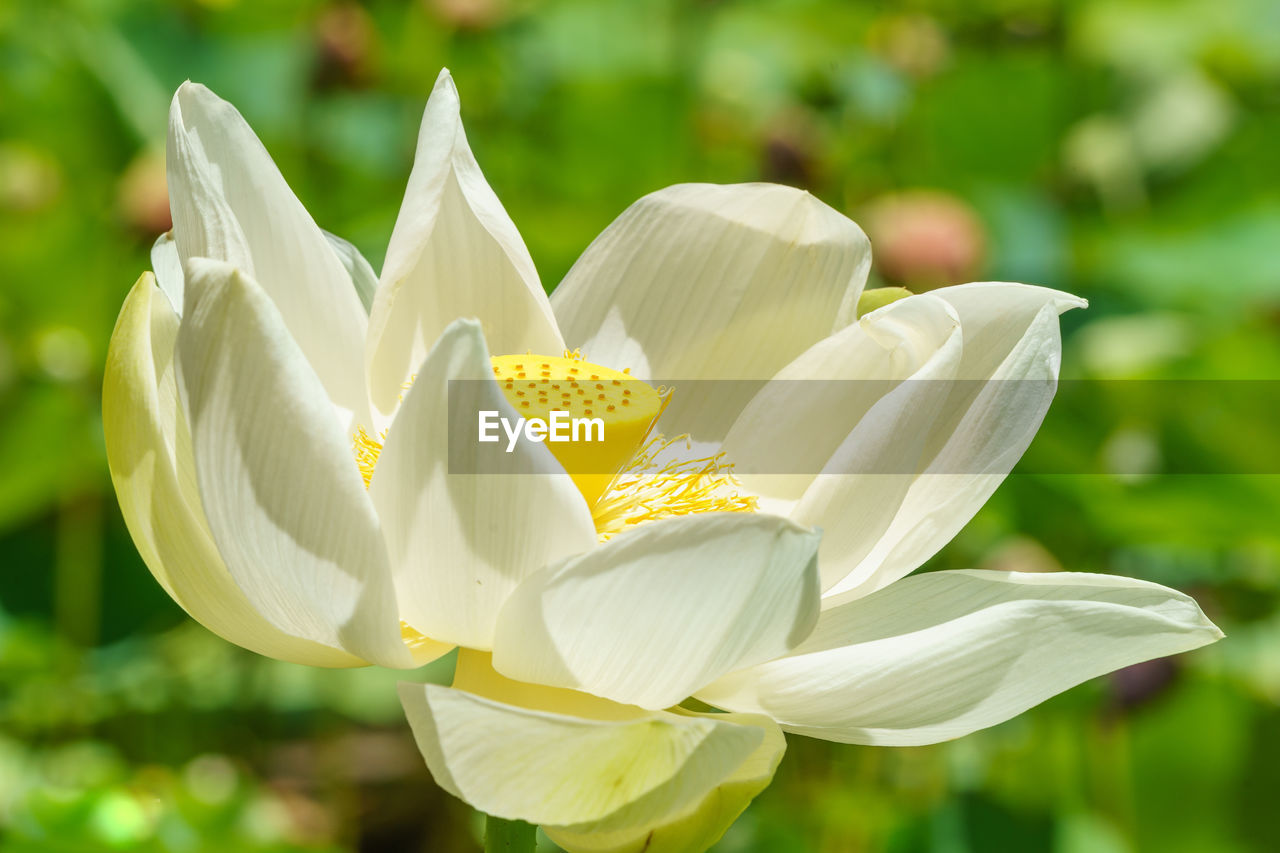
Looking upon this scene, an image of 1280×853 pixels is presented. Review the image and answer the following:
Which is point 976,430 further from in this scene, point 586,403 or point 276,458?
point 276,458

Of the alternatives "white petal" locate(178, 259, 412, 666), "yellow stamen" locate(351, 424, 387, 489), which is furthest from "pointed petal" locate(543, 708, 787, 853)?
"yellow stamen" locate(351, 424, 387, 489)

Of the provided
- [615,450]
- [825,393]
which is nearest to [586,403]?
[615,450]

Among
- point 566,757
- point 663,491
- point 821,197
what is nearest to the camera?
point 566,757

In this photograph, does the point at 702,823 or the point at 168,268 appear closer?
the point at 702,823

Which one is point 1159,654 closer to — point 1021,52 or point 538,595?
point 538,595

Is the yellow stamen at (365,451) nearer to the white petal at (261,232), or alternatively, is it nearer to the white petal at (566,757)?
the white petal at (261,232)

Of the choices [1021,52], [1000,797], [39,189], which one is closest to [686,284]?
[1000,797]

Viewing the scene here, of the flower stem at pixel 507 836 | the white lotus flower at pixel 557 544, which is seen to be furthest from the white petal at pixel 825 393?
the flower stem at pixel 507 836
